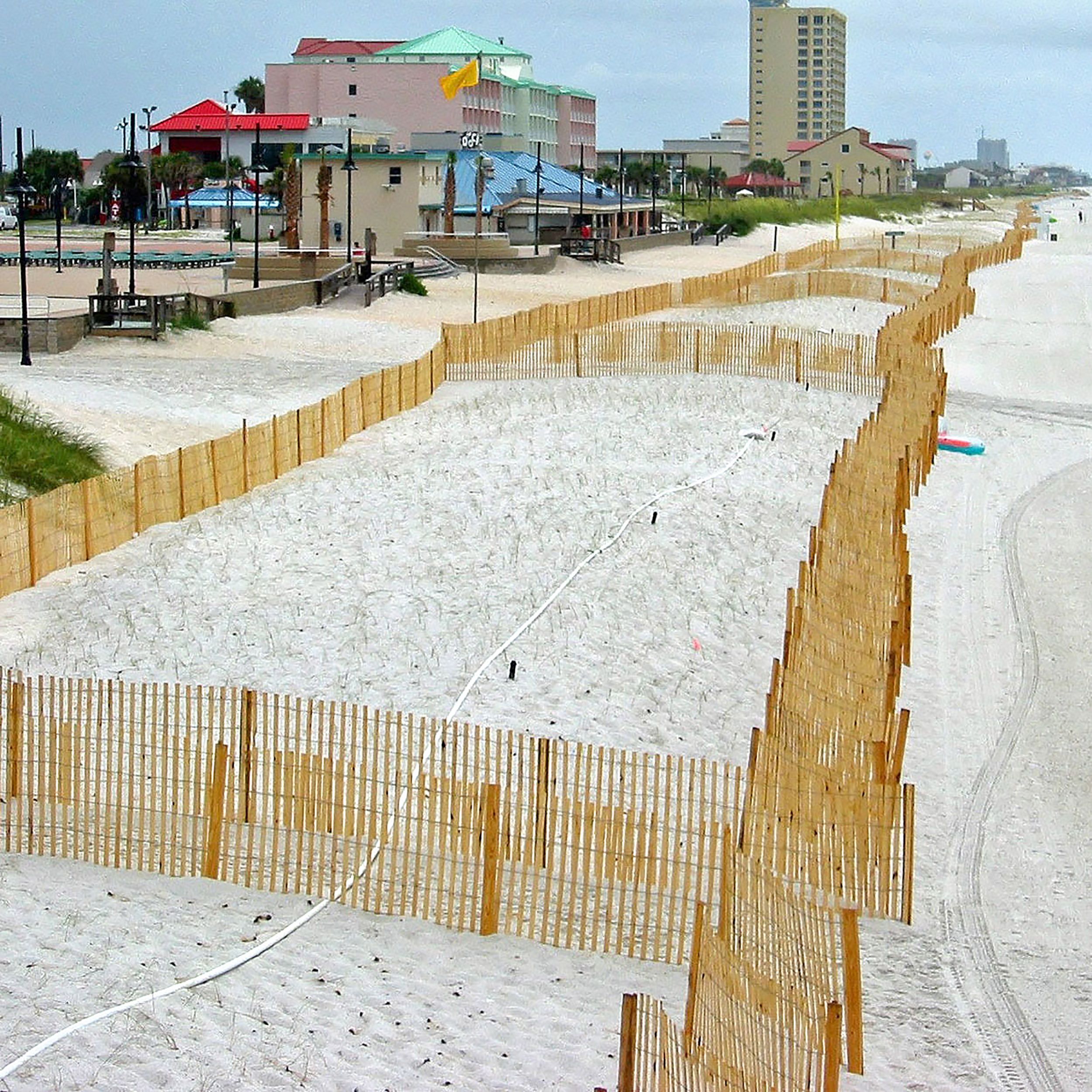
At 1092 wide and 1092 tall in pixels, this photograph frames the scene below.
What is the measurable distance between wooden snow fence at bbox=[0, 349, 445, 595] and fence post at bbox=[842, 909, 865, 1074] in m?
11.3

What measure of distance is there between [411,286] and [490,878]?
A: 49541mm

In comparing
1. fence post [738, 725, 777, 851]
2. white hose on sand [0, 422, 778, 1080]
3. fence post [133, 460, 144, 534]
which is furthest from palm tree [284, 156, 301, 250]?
fence post [738, 725, 777, 851]

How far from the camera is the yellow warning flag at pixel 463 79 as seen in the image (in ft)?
236

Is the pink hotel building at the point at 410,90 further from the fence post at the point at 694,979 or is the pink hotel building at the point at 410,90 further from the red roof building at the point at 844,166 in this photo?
the fence post at the point at 694,979

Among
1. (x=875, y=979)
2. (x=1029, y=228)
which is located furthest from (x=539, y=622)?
(x=1029, y=228)

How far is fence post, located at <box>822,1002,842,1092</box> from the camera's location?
28.1 feet

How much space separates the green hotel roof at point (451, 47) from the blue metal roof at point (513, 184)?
149 ft

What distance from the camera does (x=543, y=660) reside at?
16.4m

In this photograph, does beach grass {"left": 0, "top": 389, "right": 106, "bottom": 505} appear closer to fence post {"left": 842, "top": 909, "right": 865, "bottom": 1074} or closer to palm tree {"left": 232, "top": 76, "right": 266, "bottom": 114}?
fence post {"left": 842, "top": 909, "right": 865, "bottom": 1074}

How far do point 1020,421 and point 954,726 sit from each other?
65.2 feet

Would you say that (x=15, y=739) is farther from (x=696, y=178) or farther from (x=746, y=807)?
(x=696, y=178)

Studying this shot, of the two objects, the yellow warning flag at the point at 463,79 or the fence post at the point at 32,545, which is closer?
the fence post at the point at 32,545

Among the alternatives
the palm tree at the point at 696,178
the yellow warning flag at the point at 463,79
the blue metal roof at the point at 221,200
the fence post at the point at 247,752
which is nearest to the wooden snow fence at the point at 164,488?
the fence post at the point at 247,752

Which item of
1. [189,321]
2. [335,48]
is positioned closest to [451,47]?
[335,48]
